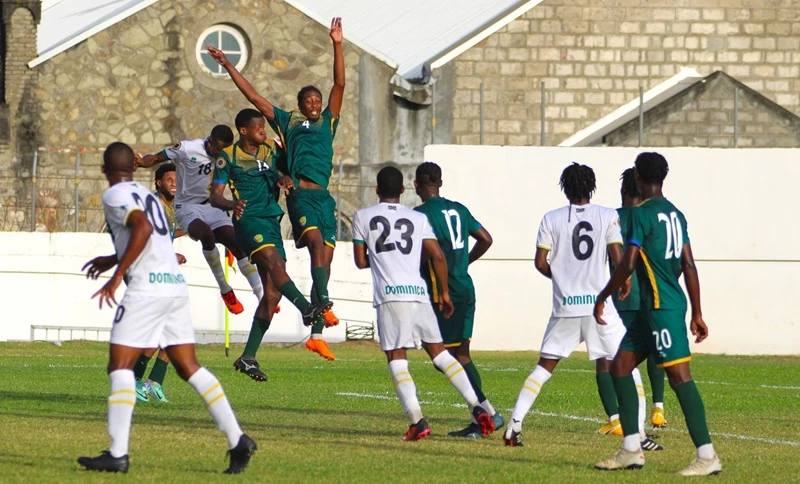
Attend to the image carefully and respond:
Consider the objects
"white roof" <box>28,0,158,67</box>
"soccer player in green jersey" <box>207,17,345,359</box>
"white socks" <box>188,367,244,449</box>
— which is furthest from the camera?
"white roof" <box>28,0,158,67</box>

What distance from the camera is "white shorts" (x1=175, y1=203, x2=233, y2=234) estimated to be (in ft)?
48.0

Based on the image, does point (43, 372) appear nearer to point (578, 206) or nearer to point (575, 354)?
point (578, 206)

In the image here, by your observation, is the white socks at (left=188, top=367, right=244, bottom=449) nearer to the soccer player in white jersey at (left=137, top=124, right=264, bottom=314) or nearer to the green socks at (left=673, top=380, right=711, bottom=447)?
the green socks at (left=673, top=380, right=711, bottom=447)

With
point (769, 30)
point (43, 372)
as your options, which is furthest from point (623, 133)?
point (43, 372)

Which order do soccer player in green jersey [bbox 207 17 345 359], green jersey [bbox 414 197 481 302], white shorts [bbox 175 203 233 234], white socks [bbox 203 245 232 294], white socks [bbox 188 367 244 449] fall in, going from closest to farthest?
white socks [bbox 188 367 244 449], green jersey [bbox 414 197 481 302], soccer player in green jersey [bbox 207 17 345 359], white shorts [bbox 175 203 233 234], white socks [bbox 203 245 232 294]

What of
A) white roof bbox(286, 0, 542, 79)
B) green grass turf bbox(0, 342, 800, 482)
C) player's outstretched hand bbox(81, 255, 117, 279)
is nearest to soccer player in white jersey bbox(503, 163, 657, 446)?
green grass turf bbox(0, 342, 800, 482)

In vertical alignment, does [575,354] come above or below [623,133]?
below

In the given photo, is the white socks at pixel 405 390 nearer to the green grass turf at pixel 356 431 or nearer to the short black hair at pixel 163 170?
the green grass turf at pixel 356 431

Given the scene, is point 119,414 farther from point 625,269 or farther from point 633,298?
point 633,298

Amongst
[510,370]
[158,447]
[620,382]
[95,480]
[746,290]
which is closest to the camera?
[95,480]

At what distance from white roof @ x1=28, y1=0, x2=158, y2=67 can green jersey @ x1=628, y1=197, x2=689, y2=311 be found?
27441mm

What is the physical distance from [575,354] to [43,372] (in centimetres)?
1271

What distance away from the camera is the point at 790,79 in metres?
38.6

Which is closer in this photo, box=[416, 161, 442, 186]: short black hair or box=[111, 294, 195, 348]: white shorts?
box=[111, 294, 195, 348]: white shorts
